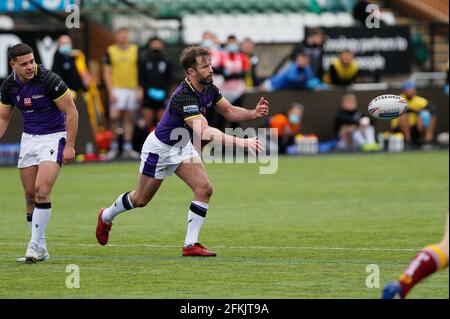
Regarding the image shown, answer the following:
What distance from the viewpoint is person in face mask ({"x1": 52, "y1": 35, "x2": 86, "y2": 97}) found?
83.4 ft

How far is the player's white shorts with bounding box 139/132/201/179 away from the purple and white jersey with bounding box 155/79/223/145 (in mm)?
78

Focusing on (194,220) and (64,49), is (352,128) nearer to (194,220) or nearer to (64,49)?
(64,49)

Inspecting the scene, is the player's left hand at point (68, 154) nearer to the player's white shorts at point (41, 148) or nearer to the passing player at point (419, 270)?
the player's white shorts at point (41, 148)

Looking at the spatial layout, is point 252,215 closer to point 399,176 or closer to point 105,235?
point 105,235

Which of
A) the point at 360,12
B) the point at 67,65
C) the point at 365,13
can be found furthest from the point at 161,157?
the point at 360,12

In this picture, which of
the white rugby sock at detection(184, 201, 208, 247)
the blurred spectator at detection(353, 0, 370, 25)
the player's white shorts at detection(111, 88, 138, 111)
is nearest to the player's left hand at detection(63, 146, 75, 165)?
the white rugby sock at detection(184, 201, 208, 247)

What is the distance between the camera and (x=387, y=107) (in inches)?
459

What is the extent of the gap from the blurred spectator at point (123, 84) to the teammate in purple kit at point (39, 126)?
13.2 meters

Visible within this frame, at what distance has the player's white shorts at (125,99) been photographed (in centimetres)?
2603

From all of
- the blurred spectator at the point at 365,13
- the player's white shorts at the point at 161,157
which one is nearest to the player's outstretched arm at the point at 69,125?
the player's white shorts at the point at 161,157
